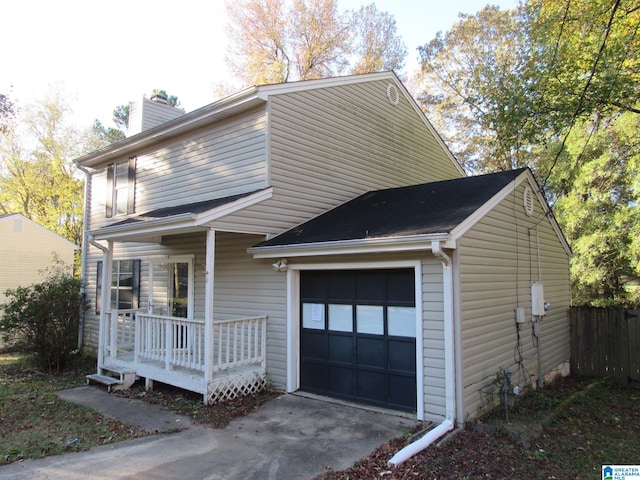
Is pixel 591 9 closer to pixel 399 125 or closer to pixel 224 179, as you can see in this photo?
pixel 399 125

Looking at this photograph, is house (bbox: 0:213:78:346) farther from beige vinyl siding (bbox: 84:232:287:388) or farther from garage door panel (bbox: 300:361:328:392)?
garage door panel (bbox: 300:361:328:392)

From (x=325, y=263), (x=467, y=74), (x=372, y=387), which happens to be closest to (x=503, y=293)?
(x=372, y=387)

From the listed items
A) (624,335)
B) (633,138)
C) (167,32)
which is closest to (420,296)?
(624,335)

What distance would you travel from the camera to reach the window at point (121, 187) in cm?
1086

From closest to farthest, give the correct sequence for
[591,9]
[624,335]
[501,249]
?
[501,249]
[624,335]
[591,9]

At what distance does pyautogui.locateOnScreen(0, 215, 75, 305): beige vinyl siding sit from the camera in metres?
17.5

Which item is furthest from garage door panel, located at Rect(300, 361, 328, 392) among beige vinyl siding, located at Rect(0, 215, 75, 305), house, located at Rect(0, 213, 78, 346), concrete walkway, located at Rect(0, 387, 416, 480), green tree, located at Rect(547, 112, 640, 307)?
beige vinyl siding, located at Rect(0, 215, 75, 305)

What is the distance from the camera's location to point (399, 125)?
11.3 metres

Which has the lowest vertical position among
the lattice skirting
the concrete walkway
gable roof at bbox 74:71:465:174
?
the concrete walkway

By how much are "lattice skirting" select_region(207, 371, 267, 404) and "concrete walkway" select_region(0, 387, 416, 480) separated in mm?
602

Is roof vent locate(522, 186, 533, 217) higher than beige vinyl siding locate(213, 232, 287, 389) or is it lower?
higher

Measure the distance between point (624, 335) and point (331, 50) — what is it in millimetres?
17935

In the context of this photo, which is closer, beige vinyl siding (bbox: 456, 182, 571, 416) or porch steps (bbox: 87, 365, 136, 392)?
beige vinyl siding (bbox: 456, 182, 571, 416)
